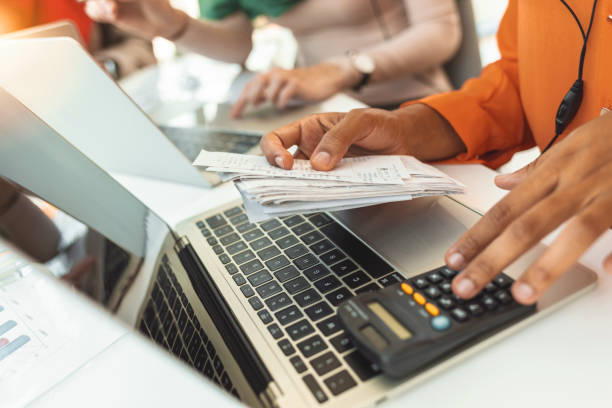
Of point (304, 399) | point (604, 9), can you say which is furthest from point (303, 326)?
point (604, 9)

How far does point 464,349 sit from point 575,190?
0.55ft

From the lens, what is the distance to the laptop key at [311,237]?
0.50m

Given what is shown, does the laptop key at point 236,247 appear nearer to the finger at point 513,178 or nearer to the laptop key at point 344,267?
the laptop key at point 344,267

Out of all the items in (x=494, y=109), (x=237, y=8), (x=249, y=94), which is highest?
(x=237, y=8)

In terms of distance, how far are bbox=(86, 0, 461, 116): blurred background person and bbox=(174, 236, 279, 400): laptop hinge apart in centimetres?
52

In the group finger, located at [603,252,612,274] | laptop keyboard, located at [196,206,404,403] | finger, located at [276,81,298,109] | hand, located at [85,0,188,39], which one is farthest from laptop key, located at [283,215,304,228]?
hand, located at [85,0,188,39]

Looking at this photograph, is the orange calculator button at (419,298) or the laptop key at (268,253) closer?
the orange calculator button at (419,298)

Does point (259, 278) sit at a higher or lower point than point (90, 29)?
lower

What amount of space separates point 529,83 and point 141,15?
975 millimetres

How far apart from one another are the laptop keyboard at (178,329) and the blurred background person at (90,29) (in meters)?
0.99

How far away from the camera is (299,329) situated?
0.38 metres

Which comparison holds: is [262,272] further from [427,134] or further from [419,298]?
[427,134]

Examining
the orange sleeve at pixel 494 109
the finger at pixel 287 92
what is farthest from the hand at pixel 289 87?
the orange sleeve at pixel 494 109

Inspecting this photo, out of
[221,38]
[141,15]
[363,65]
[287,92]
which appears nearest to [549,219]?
[287,92]
